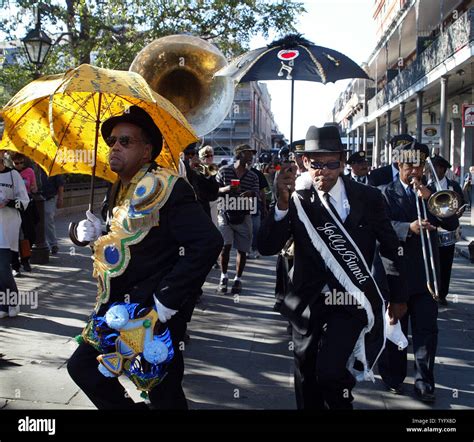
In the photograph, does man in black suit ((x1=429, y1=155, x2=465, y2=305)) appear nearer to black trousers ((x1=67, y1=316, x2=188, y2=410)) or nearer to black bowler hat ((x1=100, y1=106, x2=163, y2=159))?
black bowler hat ((x1=100, y1=106, x2=163, y2=159))

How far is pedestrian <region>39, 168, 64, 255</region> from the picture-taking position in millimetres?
10883

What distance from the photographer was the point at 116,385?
2975mm

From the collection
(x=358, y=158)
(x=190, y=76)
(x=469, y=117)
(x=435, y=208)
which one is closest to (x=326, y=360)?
(x=435, y=208)

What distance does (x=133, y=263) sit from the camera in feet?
9.64

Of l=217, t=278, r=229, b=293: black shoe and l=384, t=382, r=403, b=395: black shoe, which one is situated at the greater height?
l=217, t=278, r=229, b=293: black shoe

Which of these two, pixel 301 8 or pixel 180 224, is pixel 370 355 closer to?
pixel 180 224

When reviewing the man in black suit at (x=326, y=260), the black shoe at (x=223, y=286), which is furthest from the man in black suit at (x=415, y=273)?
the black shoe at (x=223, y=286)

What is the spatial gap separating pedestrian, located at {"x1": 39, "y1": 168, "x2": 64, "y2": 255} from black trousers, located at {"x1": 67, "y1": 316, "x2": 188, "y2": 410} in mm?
8336

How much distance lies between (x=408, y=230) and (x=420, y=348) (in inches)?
34.6

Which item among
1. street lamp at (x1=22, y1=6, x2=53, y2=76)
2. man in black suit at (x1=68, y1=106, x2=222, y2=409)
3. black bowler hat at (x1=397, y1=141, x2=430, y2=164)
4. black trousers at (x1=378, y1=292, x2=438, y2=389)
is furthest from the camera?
street lamp at (x1=22, y1=6, x2=53, y2=76)

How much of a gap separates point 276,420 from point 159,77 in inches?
201

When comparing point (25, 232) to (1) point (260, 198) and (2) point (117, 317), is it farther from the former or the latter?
(2) point (117, 317)

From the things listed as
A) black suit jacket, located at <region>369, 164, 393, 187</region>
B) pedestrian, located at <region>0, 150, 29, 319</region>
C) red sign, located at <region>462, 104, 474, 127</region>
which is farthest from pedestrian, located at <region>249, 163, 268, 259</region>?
red sign, located at <region>462, 104, 474, 127</region>

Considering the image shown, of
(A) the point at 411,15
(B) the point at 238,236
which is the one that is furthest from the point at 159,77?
(A) the point at 411,15
